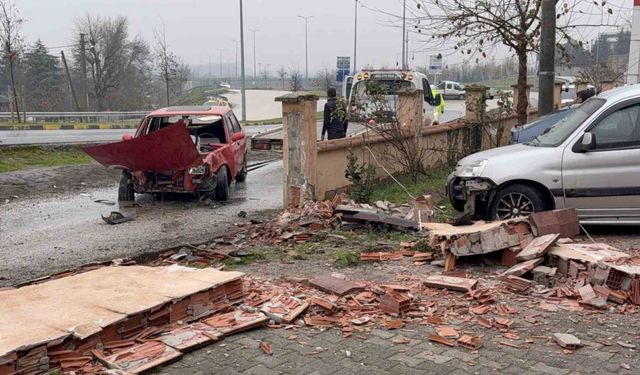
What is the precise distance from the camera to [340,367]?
4.13 meters

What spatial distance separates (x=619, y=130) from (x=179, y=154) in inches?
265

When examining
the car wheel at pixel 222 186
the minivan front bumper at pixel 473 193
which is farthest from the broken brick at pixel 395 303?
the car wheel at pixel 222 186

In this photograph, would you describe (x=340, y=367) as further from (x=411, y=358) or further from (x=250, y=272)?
(x=250, y=272)

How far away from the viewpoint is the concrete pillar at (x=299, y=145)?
9.67m

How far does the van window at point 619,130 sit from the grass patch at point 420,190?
2.37 m

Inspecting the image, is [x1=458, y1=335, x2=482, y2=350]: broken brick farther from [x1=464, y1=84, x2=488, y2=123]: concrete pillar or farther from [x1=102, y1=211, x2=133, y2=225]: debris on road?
[x1=464, y1=84, x2=488, y2=123]: concrete pillar

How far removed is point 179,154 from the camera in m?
10.6

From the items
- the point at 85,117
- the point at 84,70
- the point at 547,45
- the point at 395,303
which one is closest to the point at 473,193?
the point at 395,303

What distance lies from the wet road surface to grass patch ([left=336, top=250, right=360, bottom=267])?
223 centimetres

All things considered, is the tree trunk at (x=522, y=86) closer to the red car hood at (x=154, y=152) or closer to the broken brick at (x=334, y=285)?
the red car hood at (x=154, y=152)

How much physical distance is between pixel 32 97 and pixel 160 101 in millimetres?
13060

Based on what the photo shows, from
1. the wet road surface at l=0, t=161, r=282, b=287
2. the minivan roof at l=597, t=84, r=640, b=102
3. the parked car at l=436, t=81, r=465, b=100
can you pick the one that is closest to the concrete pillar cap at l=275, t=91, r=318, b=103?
the wet road surface at l=0, t=161, r=282, b=287

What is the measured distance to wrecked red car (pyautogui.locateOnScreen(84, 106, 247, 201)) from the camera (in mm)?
10375

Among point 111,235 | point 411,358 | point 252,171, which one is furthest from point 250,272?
point 252,171
